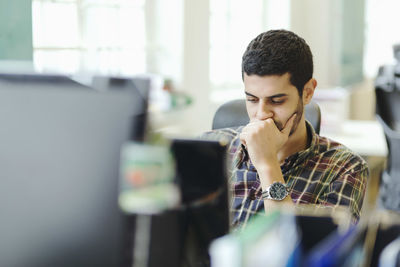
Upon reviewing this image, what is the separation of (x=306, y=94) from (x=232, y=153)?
0.29 m

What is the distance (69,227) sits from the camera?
73cm

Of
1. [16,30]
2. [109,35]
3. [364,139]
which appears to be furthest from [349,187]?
[109,35]

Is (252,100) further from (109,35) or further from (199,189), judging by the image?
(109,35)

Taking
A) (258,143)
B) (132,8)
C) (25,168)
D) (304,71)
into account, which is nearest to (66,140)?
(25,168)

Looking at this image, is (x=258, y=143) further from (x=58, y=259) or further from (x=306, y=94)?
(x=58, y=259)

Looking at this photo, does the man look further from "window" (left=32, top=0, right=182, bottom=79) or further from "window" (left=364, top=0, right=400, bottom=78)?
"window" (left=364, top=0, right=400, bottom=78)

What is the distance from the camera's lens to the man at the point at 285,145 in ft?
5.10

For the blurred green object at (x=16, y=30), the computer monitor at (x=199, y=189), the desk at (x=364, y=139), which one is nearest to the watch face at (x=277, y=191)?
the computer monitor at (x=199, y=189)

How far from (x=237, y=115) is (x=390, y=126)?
1371mm

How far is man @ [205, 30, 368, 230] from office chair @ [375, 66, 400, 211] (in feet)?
4.39

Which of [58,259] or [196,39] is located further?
[196,39]

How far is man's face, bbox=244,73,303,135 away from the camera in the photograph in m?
1.59

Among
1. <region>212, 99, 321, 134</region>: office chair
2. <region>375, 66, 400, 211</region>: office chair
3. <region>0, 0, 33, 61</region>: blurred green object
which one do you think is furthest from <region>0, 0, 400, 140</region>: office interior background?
<region>212, 99, 321, 134</region>: office chair

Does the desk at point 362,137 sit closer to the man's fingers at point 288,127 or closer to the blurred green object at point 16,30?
the man's fingers at point 288,127
